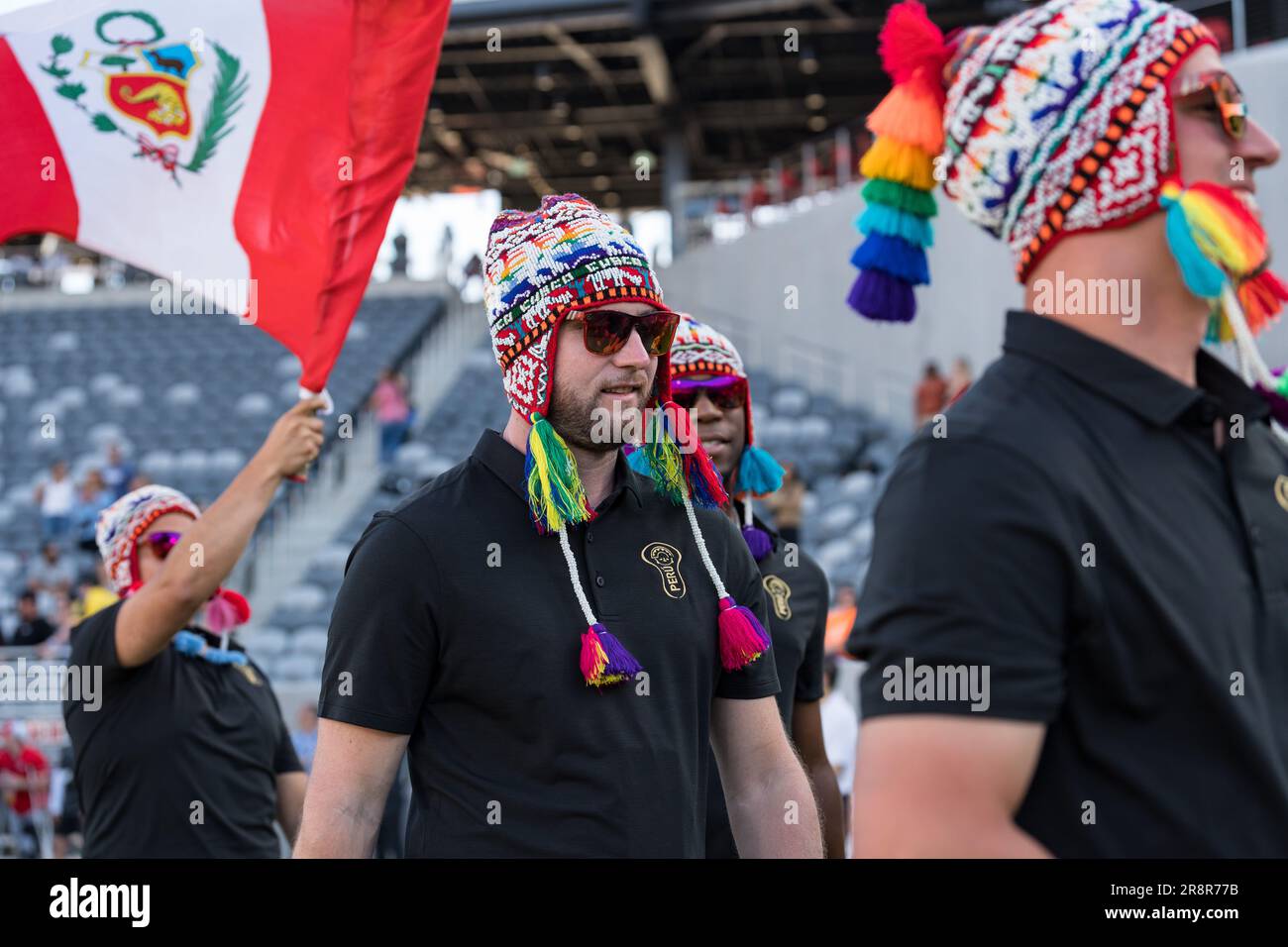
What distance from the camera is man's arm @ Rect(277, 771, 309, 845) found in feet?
14.8

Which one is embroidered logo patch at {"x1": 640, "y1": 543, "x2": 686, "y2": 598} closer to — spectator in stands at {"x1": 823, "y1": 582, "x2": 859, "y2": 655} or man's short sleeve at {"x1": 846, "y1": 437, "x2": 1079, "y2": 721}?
man's short sleeve at {"x1": 846, "y1": 437, "x2": 1079, "y2": 721}

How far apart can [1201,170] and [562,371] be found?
1331 millimetres

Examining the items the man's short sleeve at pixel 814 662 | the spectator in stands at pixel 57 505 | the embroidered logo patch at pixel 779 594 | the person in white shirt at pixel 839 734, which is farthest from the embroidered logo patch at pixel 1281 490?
the spectator in stands at pixel 57 505

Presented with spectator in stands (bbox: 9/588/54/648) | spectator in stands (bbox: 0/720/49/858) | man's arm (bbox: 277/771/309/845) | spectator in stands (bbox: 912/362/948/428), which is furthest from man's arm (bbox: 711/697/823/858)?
spectator in stands (bbox: 9/588/54/648)

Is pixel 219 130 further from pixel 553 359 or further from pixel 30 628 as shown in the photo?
pixel 30 628

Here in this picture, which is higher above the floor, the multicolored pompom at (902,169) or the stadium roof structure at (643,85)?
the stadium roof structure at (643,85)

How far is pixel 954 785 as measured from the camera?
60.1 inches

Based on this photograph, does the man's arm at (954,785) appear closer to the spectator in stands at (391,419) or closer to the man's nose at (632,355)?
the man's nose at (632,355)

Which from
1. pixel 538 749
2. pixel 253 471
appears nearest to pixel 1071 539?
pixel 538 749

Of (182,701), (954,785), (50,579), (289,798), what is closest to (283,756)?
(289,798)

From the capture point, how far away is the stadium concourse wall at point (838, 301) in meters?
14.7

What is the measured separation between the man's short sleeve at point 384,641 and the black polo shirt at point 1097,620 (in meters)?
1.13

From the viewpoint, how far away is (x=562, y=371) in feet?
9.15

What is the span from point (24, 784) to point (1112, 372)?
1019cm
